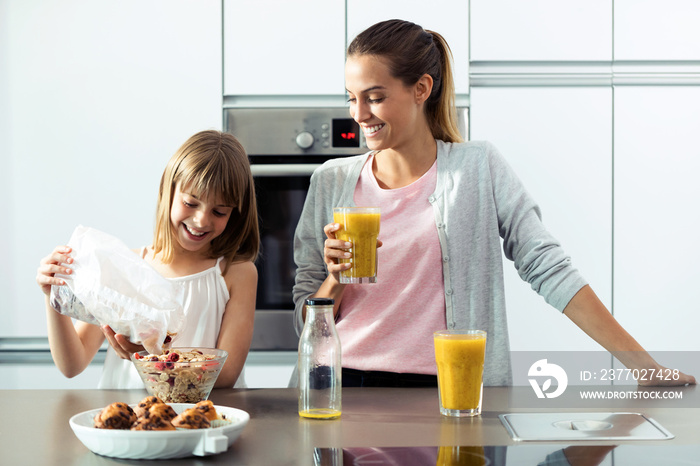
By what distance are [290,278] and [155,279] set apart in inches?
47.1

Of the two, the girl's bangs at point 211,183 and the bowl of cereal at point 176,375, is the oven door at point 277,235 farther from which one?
the bowl of cereal at point 176,375

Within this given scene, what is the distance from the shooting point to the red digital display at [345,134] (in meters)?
2.34

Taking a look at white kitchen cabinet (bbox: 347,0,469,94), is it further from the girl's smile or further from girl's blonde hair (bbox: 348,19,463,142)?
the girl's smile

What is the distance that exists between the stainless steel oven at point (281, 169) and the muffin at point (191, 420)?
1.41 m

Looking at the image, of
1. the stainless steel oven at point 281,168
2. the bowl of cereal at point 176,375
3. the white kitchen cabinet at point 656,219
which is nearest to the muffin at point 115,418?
the bowl of cereal at point 176,375

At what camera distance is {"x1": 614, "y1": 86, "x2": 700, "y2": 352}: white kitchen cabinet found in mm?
2355

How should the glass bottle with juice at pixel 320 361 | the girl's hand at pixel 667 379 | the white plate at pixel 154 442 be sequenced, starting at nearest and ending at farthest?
the white plate at pixel 154 442 → the glass bottle with juice at pixel 320 361 → the girl's hand at pixel 667 379

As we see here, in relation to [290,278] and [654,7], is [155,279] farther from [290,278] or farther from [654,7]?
[654,7]

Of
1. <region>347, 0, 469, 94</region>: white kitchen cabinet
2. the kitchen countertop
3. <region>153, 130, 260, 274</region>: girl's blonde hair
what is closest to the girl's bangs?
<region>153, 130, 260, 274</region>: girl's blonde hair

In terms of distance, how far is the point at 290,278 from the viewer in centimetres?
237

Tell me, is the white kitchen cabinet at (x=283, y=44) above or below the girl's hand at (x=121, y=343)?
above

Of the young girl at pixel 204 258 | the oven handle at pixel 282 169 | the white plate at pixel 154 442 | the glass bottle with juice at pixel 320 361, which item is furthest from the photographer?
the oven handle at pixel 282 169

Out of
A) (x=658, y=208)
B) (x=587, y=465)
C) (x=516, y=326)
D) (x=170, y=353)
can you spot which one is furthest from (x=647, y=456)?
(x=658, y=208)

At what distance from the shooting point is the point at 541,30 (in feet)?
7.72
